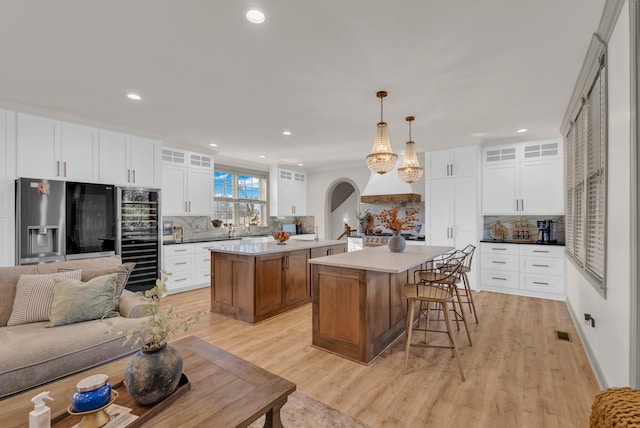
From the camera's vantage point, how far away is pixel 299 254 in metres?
4.27

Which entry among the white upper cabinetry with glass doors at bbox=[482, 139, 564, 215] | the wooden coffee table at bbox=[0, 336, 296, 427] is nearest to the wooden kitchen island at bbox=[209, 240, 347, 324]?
the wooden coffee table at bbox=[0, 336, 296, 427]

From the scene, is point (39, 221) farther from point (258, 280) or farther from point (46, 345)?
point (258, 280)

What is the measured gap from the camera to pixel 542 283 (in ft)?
15.6

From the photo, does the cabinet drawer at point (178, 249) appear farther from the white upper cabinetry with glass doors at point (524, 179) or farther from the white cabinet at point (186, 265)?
the white upper cabinetry with glass doors at point (524, 179)

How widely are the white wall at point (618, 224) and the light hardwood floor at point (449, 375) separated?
428 millimetres

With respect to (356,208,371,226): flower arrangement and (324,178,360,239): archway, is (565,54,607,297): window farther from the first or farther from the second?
(324,178,360,239): archway

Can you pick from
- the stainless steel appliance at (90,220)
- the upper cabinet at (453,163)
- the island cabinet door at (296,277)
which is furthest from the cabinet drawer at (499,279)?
the stainless steel appliance at (90,220)

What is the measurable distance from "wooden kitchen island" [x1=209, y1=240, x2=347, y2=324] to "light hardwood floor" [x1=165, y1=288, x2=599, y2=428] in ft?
0.69

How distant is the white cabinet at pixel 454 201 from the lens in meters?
5.26

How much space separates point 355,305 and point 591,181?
2.39 metres

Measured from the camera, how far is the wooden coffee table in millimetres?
1212

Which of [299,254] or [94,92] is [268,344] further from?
[94,92]

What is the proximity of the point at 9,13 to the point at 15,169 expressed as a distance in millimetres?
2391

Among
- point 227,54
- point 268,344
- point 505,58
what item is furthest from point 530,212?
point 227,54
